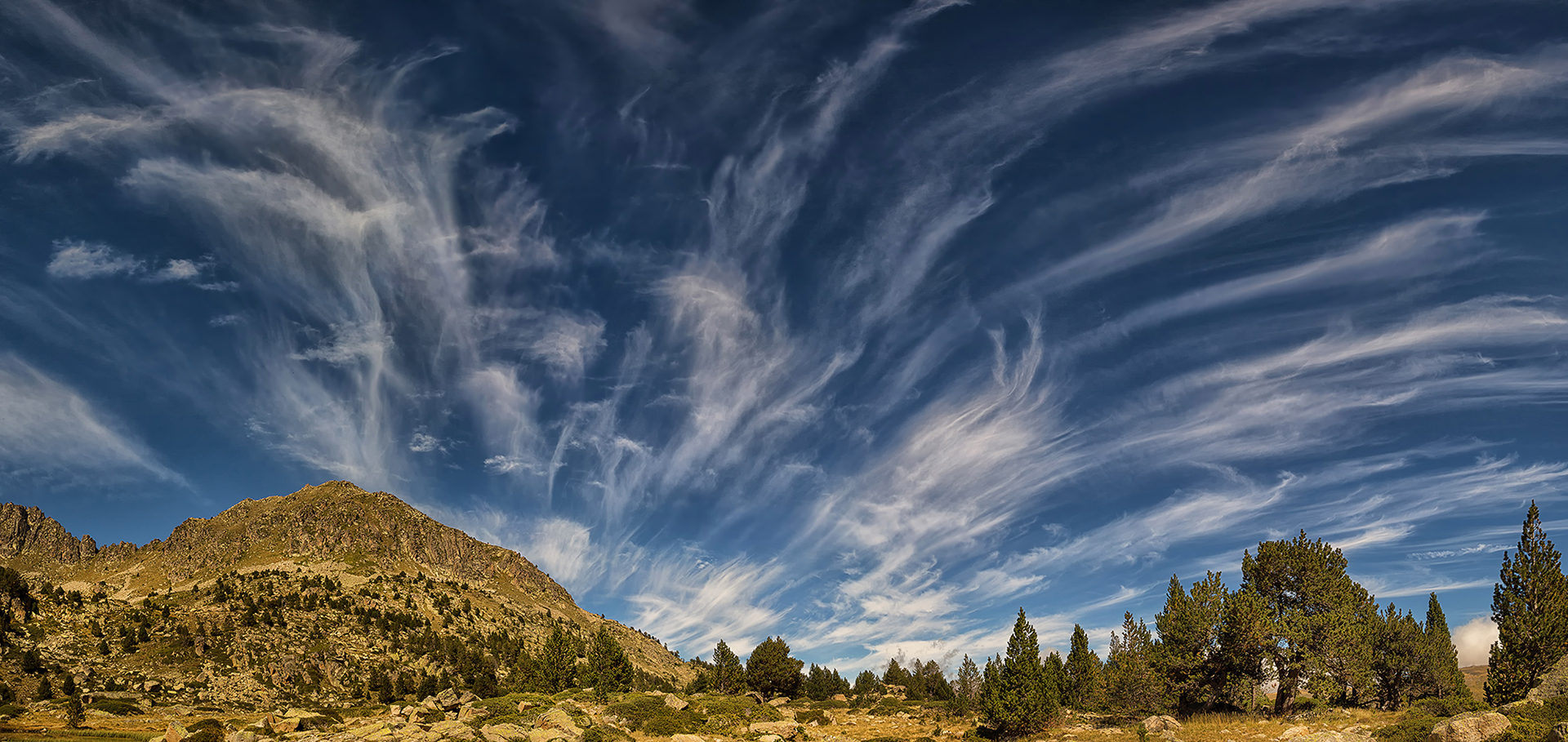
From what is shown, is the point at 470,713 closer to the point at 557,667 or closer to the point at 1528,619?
the point at 557,667

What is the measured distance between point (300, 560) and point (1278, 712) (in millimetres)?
139056

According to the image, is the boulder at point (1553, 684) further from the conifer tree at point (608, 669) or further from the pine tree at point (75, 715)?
the pine tree at point (75, 715)

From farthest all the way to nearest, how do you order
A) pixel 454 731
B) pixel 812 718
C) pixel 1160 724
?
pixel 812 718 → pixel 1160 724 → pixel 454 731

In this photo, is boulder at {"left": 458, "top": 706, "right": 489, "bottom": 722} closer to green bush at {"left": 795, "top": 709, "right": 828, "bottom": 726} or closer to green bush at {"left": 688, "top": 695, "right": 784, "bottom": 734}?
green bush at {"left": 688, "top": 695, "right": 784, "bottom": 734}

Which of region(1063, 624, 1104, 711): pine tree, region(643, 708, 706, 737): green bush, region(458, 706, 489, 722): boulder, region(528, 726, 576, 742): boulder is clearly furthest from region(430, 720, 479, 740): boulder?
region(1063, 624, 1104, 711): pine tree

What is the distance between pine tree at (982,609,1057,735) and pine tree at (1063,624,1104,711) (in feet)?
75.5

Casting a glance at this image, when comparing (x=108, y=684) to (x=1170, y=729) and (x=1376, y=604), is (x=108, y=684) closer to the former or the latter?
(x=1170, y=729)

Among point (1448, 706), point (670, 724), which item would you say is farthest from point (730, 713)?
point (1448, 706)

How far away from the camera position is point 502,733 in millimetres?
31516

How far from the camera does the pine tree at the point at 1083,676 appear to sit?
65.2 m

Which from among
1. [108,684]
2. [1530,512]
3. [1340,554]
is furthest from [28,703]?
[1530,512]

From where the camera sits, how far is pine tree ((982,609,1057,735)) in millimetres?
42812

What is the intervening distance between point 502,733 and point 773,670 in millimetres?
57353

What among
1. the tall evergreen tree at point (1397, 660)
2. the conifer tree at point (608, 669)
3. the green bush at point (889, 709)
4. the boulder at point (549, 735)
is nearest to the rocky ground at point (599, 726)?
the boulder at point (549, 735)
